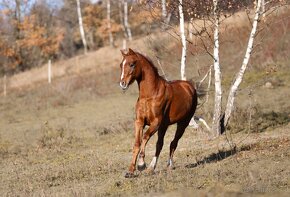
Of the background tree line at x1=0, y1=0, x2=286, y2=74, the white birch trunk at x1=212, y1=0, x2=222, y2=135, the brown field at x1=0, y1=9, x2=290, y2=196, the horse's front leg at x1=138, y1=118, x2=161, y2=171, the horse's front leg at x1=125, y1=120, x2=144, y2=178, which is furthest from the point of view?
the background tree line at x1=0, y1=0, x2=286, y2=74

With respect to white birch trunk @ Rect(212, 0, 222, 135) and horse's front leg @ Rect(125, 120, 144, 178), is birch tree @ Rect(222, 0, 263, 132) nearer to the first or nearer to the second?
white birch trunk @ Rect(212, 0, 222, 135)

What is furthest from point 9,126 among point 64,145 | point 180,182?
point 180,182

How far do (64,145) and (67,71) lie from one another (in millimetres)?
31137

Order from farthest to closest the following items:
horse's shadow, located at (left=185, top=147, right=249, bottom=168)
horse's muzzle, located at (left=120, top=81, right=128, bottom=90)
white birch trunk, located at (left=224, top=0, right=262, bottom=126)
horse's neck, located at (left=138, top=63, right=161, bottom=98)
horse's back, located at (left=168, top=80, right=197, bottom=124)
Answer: white birch trunk, located at (left=224, top=0, right=262, bottom=126) < horse's shadow, located at (left=185, top=147, right=249, bottom=168) < horse's back, located at (left=168, top=80, right=197, bottom=124) < horse's neck, located at (left=138, top=63, right=161, bottom=98) < horse's muzzle, located at (left=120, top=81, right=128, bottom=90)

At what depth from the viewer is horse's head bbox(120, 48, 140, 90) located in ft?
31.6

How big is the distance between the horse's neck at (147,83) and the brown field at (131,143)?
5.28ft

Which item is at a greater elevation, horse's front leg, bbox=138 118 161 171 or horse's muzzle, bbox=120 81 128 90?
horse's muzzle, bbox=120 81 128 90

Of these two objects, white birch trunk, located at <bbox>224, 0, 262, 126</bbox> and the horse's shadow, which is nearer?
the horse's shadow

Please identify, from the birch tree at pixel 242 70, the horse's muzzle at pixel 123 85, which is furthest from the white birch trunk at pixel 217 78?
the horse's muzzle at pixel 123 85

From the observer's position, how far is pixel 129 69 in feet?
32.1

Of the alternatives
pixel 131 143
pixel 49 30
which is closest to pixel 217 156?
pixel 131 143

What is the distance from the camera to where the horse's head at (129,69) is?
31.6ft

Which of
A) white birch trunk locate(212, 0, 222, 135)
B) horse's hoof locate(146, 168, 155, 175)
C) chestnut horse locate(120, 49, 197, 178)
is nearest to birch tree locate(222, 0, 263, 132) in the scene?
white birch trunk locate(212, 0, 222, 135)

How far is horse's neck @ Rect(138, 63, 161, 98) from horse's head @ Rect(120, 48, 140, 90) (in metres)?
0.22
